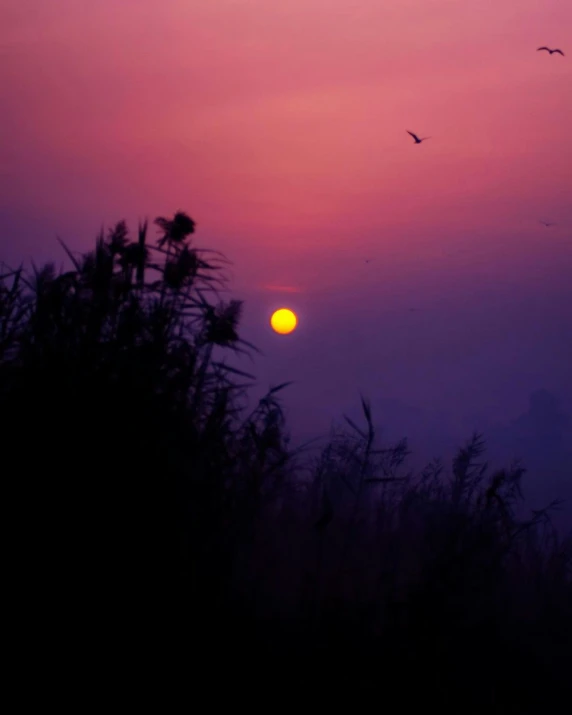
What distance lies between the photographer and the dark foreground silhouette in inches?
194

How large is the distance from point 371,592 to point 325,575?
34cm

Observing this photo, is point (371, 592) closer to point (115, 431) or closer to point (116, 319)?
point (115, 431)

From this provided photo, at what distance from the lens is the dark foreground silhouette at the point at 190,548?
16.2 ft

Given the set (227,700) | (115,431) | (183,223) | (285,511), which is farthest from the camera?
(285,511)

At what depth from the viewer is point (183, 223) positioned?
6.56 metres

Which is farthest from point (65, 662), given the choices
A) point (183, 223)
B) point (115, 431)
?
point (183, 223)

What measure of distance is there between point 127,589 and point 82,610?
0.28 meters

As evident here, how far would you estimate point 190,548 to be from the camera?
5.27 metres

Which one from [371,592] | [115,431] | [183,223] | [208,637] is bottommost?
[208,637]

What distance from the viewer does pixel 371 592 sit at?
241 inches

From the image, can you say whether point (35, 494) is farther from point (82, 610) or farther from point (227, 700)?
point (227, 700)

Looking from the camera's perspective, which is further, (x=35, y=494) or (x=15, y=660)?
(x=35, y=494)

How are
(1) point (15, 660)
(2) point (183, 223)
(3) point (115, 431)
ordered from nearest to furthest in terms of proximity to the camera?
(1) point (15, 660)
(3) point (115, 431)
(2) point (183, 223)

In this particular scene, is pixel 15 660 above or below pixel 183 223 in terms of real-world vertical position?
below
